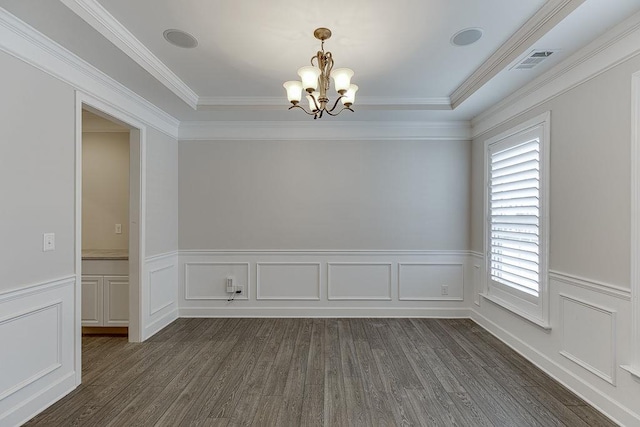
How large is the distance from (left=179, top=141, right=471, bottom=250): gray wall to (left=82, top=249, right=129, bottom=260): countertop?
2.59 feet

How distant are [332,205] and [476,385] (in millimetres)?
2712

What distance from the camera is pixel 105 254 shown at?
4.00m

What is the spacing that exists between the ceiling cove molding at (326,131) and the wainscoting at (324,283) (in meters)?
1.61

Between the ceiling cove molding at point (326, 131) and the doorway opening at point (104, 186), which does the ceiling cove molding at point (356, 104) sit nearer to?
the ceiling cove molding at point (326, 131)

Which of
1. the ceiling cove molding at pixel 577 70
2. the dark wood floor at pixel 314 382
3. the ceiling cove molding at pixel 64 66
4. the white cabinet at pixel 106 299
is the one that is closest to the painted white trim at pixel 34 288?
the dark wood floor at pixel 314 382

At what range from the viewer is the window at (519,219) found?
313 centimetres

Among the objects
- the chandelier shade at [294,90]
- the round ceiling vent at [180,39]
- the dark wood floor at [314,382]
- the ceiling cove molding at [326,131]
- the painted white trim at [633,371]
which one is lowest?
the dark wood floor at [314,382]

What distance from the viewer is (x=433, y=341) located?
12.4 feet

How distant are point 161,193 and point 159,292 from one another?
49.3 inches

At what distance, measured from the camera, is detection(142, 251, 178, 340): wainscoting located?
3.90m

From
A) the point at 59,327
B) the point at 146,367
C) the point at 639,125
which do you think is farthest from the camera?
the point at 146,367

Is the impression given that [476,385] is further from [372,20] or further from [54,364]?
[54,364]

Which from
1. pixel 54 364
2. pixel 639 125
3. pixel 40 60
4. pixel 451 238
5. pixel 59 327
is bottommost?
pixel 54 364

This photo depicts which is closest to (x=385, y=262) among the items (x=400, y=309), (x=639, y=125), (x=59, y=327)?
(x=400, y=309)
